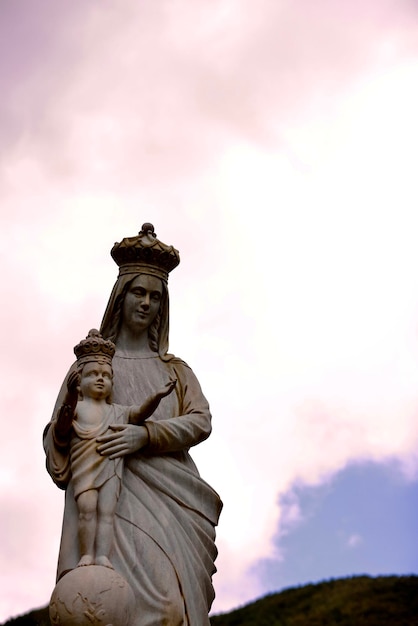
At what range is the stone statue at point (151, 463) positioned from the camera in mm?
13820

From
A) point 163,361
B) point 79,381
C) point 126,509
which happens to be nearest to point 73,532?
point 126,509

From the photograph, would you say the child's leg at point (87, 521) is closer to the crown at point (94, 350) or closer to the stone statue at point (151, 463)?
the stone statue at point (151, 463)

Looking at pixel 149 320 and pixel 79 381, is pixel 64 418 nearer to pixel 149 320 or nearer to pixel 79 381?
pixel 79 381

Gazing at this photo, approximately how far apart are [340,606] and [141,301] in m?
23.0

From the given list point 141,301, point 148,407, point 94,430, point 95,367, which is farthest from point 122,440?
point 141,301

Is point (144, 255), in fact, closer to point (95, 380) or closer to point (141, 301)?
point (141, 301)

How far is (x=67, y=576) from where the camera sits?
1316 centimetres

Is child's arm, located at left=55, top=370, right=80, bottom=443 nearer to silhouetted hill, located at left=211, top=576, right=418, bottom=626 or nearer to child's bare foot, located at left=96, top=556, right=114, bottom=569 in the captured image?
child's bare foot, located at left=96, top=556, right=114, bottom=569

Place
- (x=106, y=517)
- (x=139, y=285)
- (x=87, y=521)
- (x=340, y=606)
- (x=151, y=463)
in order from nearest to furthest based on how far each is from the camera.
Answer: (x=87, y=521), (x=106, y=517), (x=151, y=463), (x=139, y=285), (x=340, y=606)

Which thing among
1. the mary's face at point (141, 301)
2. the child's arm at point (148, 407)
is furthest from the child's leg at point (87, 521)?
the mary's face at point (141, 301)

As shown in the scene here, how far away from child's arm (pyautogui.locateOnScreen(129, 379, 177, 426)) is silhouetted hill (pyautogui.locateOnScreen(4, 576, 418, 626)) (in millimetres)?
21328

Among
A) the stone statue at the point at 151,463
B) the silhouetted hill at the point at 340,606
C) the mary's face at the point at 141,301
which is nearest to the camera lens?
the stone statue at the point at 151,463

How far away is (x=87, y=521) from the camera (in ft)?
45.2

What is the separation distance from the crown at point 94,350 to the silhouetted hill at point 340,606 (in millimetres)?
21578
